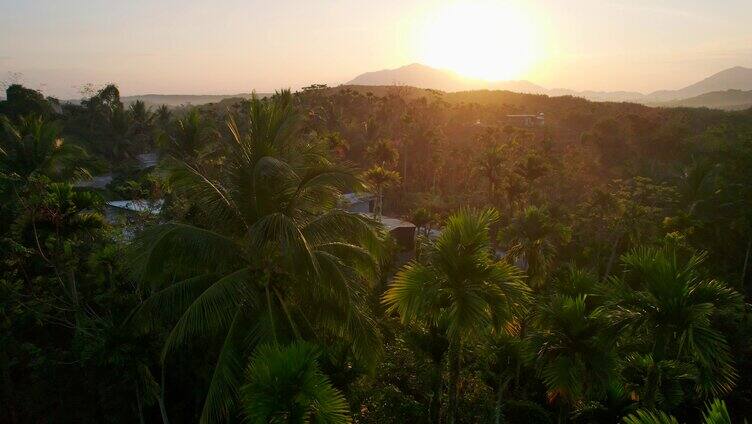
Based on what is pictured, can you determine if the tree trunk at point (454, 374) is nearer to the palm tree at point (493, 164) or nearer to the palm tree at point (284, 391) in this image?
the palm tree at point (284, 391)

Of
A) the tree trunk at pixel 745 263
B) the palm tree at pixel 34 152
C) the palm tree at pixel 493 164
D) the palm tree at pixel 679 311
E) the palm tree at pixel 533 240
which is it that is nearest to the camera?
the palm tree at pixel 679 311

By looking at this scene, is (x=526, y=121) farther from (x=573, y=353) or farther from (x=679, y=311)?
(x=679, y=311)

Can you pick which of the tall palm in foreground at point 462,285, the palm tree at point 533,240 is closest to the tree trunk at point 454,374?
the tall palm in foreground at point 462,285

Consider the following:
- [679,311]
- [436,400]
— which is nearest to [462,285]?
[679,311]

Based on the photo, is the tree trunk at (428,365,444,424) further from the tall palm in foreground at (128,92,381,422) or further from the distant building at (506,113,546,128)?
the distant building at (506,113,546,128)

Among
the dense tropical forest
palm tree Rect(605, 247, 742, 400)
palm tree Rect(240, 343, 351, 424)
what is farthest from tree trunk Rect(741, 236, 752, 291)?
palm tree Rect(240, 343, 351, 424)
